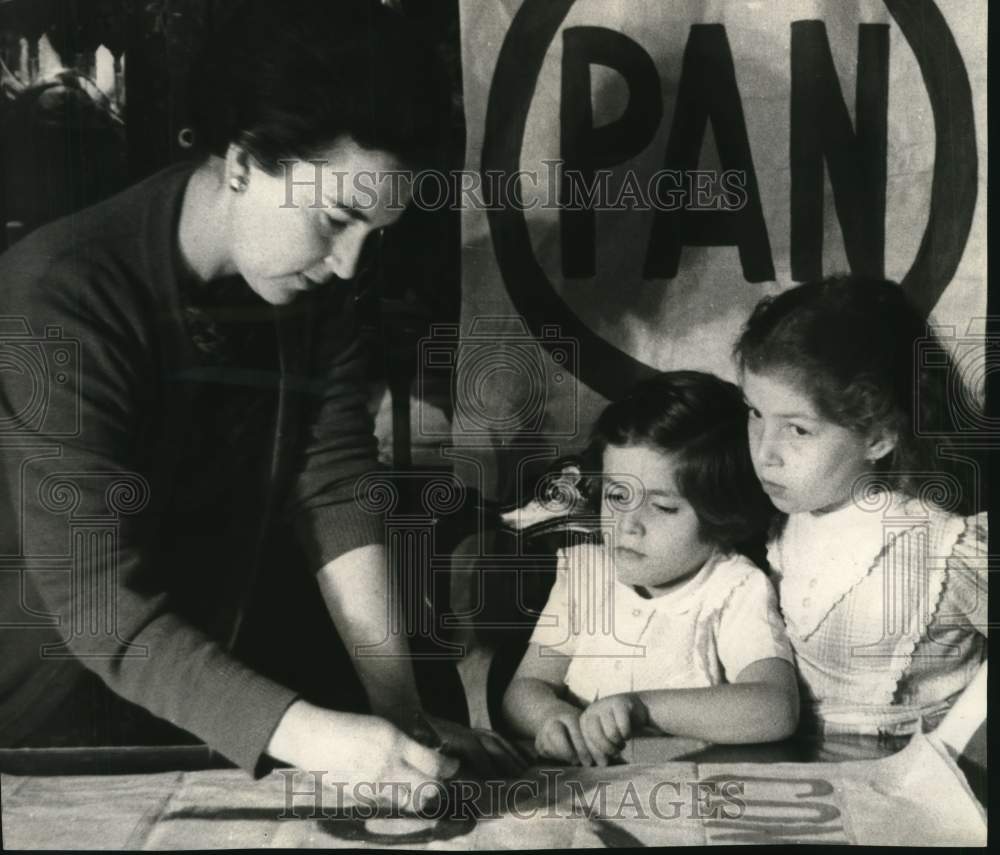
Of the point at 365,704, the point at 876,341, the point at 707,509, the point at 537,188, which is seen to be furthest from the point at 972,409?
the point at 365,704

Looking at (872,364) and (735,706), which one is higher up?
(872,364)

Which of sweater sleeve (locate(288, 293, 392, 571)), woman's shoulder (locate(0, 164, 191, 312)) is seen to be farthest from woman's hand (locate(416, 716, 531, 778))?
woman's shoulder (locate(0, 164, 191, 312))

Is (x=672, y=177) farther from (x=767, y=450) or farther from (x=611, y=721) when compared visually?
(x=611, y=721)

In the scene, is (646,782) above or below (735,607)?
below

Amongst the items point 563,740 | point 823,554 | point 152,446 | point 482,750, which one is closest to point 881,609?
point 823,554

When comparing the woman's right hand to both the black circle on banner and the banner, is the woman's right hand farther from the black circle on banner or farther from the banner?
the black circle on banner

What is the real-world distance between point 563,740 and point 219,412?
28.9 inches

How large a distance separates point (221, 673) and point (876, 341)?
1.13 meters

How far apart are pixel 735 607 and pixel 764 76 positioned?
825 millimetres

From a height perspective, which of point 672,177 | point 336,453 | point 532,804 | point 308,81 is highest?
point 308,81

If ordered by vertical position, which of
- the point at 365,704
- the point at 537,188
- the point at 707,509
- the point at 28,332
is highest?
the point at 537,188

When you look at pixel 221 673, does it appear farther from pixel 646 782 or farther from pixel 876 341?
pixel 876 341

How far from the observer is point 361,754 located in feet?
6.21

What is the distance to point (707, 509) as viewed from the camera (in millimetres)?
1904
